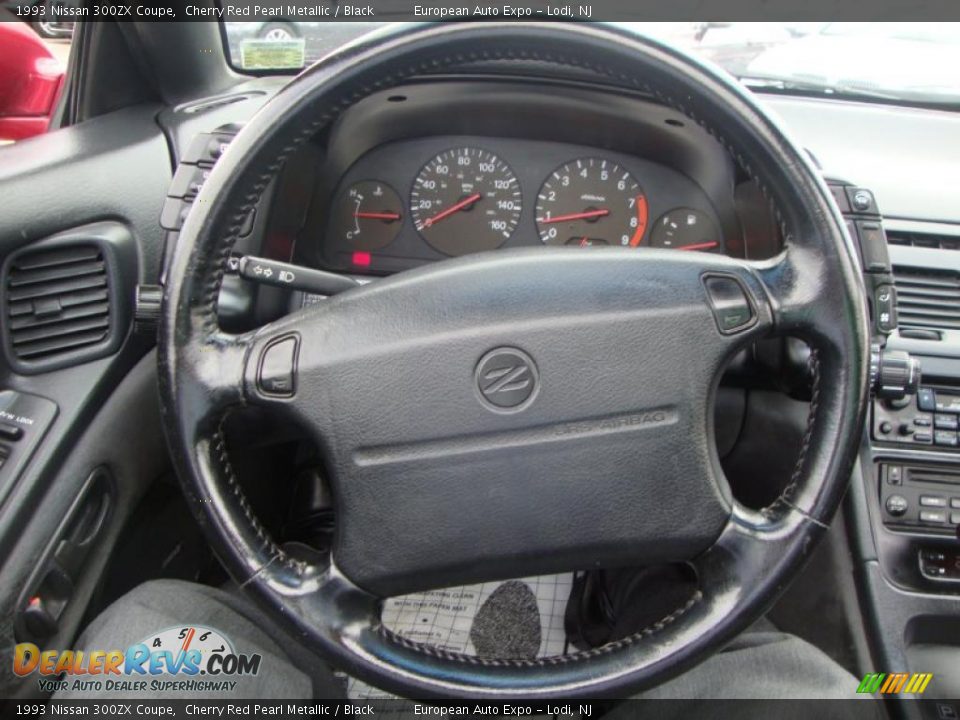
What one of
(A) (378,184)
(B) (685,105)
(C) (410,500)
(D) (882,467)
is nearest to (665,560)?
(C) (410,500)

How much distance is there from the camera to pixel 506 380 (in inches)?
36.4

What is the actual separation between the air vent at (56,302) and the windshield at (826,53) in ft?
1.91

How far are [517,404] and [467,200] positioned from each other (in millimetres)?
782

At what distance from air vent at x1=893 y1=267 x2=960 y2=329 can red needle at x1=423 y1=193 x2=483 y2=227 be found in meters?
0.75

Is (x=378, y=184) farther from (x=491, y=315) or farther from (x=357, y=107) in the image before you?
(x=491, y=315)

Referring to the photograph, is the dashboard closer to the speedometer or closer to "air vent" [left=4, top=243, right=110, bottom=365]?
the speedometer

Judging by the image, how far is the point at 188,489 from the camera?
0.90m

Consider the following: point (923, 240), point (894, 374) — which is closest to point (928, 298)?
point (923, 240)

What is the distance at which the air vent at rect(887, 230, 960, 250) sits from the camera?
149 cm

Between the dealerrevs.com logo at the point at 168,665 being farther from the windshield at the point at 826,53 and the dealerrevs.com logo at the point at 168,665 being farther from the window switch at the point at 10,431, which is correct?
the windshield at the point at 826,53

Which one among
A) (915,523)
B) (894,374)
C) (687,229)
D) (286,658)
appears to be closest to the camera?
(894,374)

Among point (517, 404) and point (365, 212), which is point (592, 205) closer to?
point (365, 212)

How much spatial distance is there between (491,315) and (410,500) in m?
0.22

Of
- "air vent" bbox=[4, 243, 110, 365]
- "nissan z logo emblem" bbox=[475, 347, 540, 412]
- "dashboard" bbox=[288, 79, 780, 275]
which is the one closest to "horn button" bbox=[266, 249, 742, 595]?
"nissan z logo emblem" bbox=[475, 347, 540, 412]
